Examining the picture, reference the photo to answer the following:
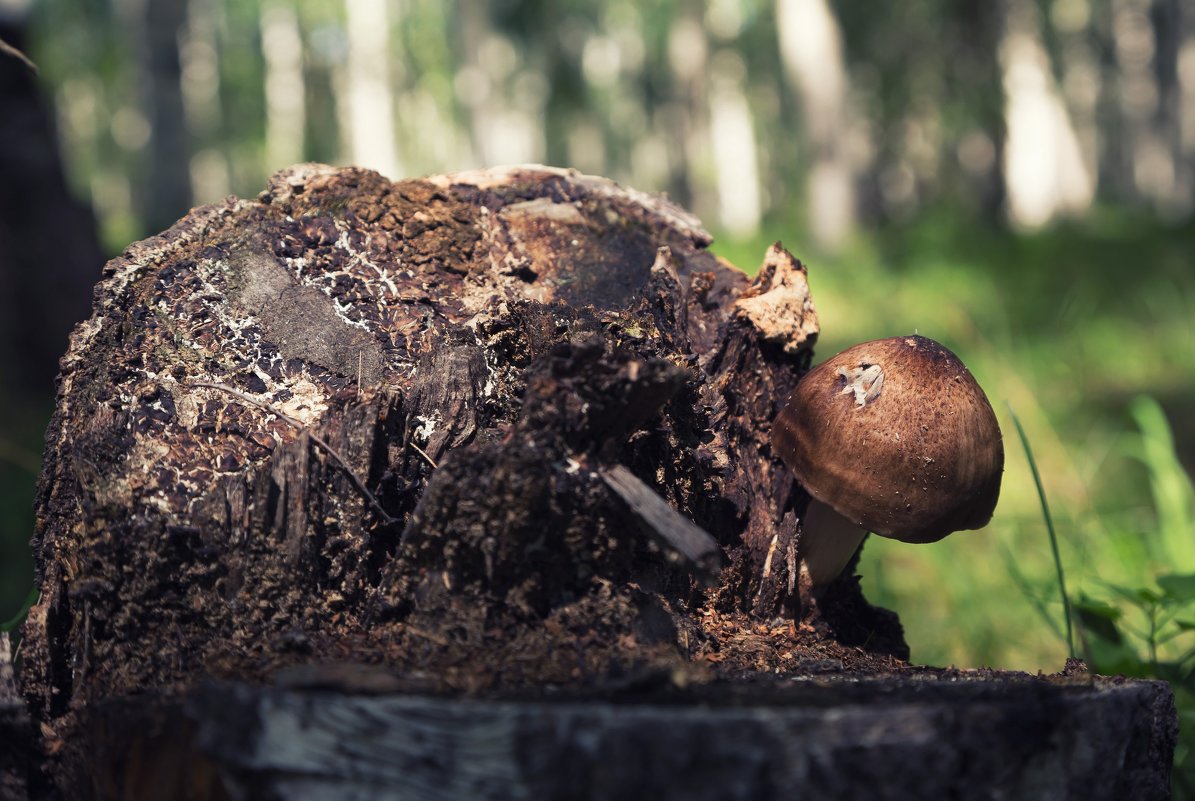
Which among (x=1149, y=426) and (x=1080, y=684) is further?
(x=1149, y=426)

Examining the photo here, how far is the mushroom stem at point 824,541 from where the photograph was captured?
193cm

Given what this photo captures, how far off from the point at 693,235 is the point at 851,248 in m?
→ 8.36

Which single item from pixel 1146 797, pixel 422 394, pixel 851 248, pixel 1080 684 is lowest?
pixel 1146 797

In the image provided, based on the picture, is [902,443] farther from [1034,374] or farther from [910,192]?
[910,192]

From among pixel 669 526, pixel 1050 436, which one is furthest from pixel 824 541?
pixel 1050 436

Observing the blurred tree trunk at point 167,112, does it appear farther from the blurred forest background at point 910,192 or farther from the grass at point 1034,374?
the grass at point 1034,374

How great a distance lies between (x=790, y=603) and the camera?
1939 mm

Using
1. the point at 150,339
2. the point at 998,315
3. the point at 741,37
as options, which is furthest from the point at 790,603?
the point at 741,37

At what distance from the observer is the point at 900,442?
1730 millimetres

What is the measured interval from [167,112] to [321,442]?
309 inches

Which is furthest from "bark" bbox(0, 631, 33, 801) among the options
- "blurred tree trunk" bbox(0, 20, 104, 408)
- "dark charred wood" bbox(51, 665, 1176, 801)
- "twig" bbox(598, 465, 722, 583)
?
"blurred tree trunk" bbox(0, 20, 104, 408)

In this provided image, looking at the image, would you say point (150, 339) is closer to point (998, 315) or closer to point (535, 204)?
point (535, 204)

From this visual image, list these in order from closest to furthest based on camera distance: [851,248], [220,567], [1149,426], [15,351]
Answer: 1. [220,567]
2. [1149,426]
3. [15,351]
4. [851,248]

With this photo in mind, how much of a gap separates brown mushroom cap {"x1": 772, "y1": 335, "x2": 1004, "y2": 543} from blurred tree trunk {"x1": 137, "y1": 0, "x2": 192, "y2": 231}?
7.44 m
